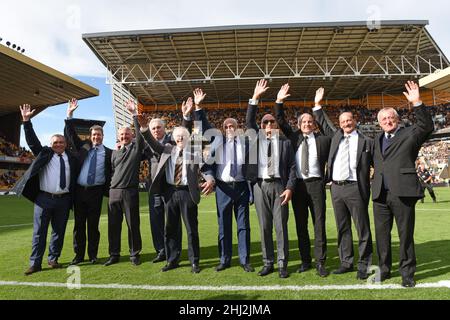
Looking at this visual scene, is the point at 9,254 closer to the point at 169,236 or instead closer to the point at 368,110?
the point at 169,236

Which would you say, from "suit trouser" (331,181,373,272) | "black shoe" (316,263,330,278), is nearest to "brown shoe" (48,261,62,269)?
"black shoe" (316,263,330,278)

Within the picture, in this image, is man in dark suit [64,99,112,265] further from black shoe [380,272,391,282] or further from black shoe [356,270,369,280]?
black shoe [380,272,391,282]

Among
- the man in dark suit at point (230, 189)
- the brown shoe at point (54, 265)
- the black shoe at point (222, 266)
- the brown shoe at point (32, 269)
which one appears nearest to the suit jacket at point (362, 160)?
the man in dark suit at point (230, 189)

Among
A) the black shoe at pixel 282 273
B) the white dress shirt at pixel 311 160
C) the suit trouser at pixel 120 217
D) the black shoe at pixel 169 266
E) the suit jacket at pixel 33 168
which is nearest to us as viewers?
the black shoe at pixel 282 273

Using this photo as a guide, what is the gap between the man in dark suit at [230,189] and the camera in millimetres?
4395

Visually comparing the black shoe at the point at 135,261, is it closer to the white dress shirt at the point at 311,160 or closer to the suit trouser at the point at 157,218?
the suit trouser at the point at 157,218

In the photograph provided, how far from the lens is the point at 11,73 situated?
23.0 m

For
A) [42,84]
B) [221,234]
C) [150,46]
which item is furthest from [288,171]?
[42,84]

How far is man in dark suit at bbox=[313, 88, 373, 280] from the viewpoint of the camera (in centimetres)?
397

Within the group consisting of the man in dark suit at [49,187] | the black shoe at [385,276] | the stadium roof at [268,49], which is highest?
the stadium roof at [268,49]

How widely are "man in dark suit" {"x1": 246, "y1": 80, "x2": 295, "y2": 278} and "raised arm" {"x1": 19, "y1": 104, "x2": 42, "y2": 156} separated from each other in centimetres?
298

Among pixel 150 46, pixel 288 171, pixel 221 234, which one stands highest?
pixel 150 46

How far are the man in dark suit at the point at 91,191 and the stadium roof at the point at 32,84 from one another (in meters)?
18.4

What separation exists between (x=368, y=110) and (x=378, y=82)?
4.11m
